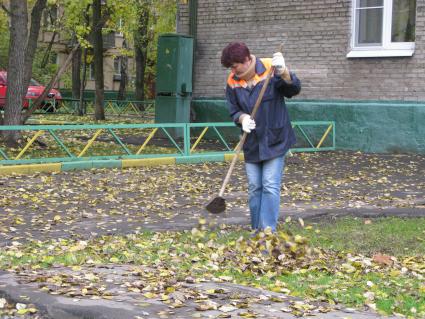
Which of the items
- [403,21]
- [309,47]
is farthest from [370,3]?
[309,47]

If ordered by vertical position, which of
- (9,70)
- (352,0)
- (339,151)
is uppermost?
(352,0)

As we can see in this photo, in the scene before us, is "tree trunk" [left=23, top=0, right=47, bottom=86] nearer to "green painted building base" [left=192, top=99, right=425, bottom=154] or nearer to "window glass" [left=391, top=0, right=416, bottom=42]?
"green painted building base" [left=192, top=99, right=425, bottom=154]

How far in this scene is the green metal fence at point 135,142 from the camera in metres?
14.6

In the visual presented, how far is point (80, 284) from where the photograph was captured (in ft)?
18.6

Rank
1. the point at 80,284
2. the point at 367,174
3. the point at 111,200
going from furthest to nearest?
the point at 367,174 < the point at 111,200 < the point at 80,284

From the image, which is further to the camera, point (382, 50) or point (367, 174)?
point (382, 50)

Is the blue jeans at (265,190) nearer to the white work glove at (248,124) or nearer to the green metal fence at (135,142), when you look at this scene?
the white work glove at (248,124)

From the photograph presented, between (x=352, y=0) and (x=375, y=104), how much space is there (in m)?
2.26

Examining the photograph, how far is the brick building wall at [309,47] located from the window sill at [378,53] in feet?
0.30

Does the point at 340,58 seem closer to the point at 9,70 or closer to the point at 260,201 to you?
the point at 9,70

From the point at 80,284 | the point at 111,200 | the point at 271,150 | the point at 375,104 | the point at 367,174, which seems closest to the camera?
the point at 80,284

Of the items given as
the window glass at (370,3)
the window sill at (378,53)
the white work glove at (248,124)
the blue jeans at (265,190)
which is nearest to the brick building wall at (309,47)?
the window sill at (378,53)

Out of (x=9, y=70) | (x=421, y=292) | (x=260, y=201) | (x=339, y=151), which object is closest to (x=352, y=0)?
(x=339, y=151)

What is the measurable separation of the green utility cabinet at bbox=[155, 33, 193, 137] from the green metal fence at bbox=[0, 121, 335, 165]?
0.58 m
